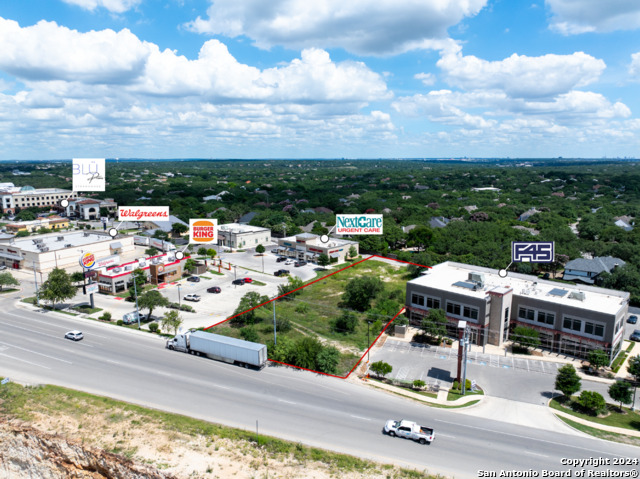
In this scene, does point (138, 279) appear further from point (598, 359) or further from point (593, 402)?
point (598, 359)

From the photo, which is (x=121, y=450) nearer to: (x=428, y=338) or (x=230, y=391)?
(x=230, y=391)

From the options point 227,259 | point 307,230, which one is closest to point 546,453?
point 227,259

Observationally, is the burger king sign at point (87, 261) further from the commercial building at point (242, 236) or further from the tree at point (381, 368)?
the tree at point (381, 368)

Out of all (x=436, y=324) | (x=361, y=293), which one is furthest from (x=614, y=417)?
(x=361, y=293)

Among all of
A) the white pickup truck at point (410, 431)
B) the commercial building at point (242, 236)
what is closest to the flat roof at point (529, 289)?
the white pickup truck at point (410, 431)

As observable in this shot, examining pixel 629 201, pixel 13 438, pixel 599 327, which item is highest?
pixel 629 201

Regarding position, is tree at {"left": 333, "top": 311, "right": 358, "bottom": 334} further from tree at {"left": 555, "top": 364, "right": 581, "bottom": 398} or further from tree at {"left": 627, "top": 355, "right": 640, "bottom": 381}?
tree at {"left": 627, "top": 355, "right": 640, "bottom": 381}
